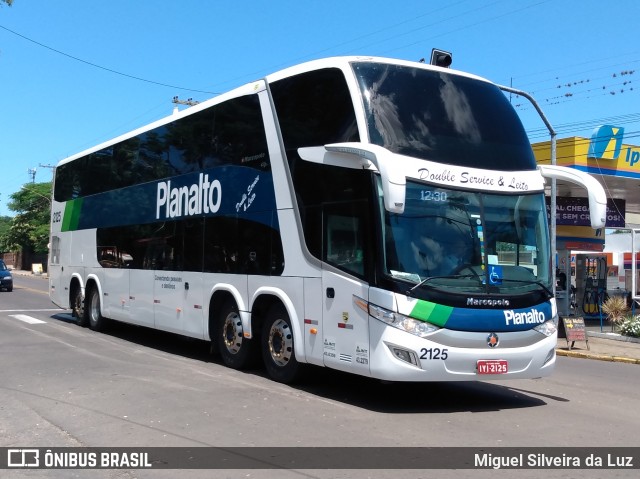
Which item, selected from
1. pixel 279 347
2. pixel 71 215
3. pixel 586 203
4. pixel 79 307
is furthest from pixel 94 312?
pixel 586 203

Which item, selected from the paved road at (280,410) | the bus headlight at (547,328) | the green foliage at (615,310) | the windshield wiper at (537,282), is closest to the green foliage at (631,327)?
the green foliage at (615,310)

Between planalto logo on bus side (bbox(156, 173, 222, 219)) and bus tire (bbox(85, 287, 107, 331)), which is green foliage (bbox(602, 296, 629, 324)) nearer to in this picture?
planalto logo on bus side (bbox(156, 173, 222, 219))

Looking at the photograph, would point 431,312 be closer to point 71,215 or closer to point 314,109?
point 314,109

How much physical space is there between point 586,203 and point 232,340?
13.2 meters

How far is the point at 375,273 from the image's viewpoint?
7.69m

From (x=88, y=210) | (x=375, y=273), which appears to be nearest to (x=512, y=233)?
(x=375, y=273)

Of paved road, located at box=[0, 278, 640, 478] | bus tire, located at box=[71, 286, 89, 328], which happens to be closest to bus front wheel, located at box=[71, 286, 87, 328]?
bus tire, located at box=[71, 286, 89, 328]

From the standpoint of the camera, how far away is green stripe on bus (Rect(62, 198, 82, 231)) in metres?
17.4

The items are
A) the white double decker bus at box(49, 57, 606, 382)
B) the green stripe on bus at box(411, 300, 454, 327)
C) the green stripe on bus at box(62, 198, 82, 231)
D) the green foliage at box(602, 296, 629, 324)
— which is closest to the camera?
the green stripe on bus at box(411, 300, 454, 327)

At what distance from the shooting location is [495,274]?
26.2 ft

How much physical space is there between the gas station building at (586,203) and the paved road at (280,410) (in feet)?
27.5

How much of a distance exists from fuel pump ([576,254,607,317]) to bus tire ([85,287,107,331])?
1607 centimetres

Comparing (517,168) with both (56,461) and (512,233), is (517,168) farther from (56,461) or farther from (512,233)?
(56,461)

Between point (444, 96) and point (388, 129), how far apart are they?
111cm
